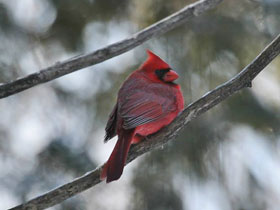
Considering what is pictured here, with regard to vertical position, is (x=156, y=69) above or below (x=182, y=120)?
below

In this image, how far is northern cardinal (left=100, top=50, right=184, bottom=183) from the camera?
3.13m

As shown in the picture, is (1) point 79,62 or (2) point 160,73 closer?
(1) point 79,62

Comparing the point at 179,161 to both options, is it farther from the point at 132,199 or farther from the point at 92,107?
the point at 92,107

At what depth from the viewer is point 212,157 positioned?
14.7 feet

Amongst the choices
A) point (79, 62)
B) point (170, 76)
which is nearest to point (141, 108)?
point (170, 76)

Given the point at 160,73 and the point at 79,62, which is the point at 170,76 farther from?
the point at 79,62

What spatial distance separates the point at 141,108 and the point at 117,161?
1.70ft

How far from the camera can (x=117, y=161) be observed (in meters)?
3.08

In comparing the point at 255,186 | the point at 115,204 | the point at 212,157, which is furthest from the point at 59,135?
the point at 255,186

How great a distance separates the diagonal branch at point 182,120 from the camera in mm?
2873

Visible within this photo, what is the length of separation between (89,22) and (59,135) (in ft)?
3.01

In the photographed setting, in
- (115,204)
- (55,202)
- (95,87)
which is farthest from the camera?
(95,87)

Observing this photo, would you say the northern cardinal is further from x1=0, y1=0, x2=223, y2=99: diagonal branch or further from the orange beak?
x1=0, y1=0, x2=223, y2=99: diagonal branch

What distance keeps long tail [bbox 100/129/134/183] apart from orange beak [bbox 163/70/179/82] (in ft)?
2.21
